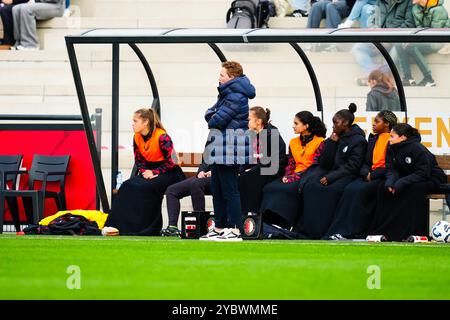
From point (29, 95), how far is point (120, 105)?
16.1ft

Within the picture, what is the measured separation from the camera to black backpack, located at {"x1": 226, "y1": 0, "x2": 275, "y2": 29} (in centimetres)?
2159

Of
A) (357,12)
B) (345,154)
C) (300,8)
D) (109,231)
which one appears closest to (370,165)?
(345,154)

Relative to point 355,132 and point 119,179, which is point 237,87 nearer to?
point 355,132

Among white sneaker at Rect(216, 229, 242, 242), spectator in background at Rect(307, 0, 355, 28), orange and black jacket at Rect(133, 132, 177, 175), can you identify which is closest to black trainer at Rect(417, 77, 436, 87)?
orange and black jacket at Rect(133, 132, 177, 175)

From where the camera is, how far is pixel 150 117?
16438 millimetres

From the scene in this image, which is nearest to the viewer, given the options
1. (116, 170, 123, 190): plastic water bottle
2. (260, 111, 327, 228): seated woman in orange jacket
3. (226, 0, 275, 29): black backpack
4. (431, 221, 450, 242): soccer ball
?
(431, 221, 450, 242): soccer ball

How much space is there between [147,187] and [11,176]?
9.67 ft

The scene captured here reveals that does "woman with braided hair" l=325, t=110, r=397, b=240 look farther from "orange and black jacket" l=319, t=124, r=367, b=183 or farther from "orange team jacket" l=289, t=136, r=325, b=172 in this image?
"orange team jacket" l=289, t=136, r=325, b=172

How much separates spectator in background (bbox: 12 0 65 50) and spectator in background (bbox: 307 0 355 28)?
4.52 meters

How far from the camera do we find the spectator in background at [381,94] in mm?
16531

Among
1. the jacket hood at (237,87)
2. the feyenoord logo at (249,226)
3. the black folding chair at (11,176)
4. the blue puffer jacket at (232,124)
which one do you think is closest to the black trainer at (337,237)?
the feyenoord logo at (249,226)

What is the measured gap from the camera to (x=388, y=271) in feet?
34.3
